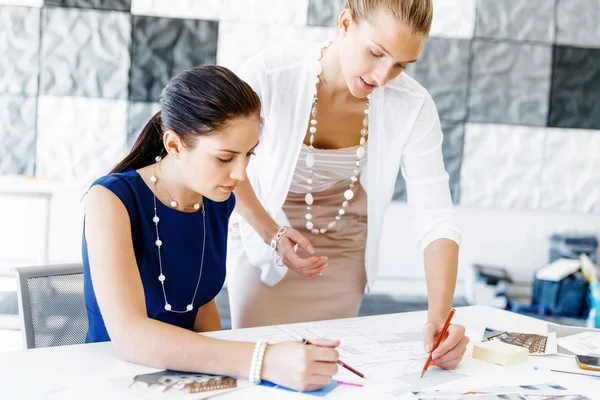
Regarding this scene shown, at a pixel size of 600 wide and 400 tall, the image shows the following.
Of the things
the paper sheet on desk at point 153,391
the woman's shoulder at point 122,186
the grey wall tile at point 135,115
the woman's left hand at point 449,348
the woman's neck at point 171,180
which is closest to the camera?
the paper sheet on desk at point 153,391

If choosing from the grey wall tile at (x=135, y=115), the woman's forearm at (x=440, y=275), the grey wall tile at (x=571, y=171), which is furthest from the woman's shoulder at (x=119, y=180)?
the grey wall tile at (x=571, y=171)

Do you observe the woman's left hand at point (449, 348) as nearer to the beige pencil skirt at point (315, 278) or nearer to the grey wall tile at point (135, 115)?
the beige pencil skirt at point (315, 278)

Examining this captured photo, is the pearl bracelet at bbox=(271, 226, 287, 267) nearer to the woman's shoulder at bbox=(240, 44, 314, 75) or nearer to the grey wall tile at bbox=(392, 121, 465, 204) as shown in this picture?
the woman's shoulder at bbox=(240, 44, 314, 75)

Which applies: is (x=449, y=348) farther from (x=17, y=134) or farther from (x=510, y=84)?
(x=17, y=134)

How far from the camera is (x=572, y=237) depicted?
3.63 meters

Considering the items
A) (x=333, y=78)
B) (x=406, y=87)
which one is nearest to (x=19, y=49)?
(x=333, y=78)

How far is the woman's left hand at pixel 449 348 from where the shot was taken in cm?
133

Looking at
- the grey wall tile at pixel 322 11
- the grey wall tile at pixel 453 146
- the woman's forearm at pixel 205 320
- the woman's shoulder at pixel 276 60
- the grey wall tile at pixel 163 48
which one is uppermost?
the grey wall tile at pixel 322 11

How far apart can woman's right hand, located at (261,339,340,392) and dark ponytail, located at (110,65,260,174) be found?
0.51m

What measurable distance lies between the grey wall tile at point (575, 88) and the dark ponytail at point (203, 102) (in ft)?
8.62

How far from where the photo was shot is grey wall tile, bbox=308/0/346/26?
353 cm

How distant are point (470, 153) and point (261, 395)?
276 centimetres

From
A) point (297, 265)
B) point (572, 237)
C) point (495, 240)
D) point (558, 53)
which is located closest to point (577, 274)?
point (572, 237)

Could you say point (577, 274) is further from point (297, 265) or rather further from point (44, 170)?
point (44, 170)
